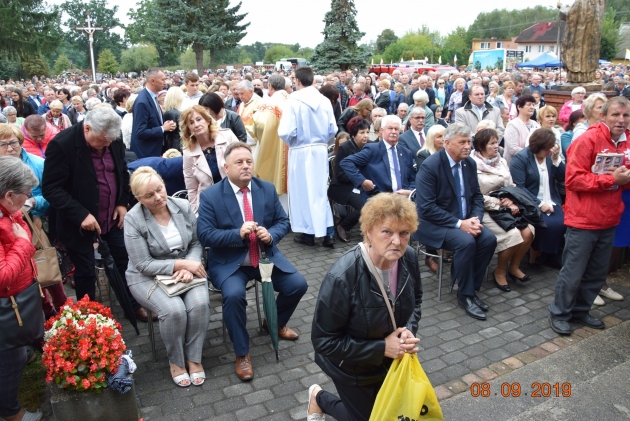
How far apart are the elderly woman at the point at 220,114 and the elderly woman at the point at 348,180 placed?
4.27 ft

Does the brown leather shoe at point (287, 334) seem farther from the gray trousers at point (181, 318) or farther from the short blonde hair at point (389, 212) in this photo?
the short blonde hair at point (389, 212)

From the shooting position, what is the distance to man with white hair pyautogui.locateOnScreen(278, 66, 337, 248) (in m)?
6.58

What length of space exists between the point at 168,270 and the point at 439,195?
2722 millimetres

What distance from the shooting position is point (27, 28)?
37.0 meters

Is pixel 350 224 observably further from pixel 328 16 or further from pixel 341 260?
pixel 328 16

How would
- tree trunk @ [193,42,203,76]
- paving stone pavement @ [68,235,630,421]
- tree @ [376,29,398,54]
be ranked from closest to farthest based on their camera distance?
paving stone pavement @ [68,235,630,421] → tree trunk @ [193,42,203,76] → tree @ [376,29,398,54]

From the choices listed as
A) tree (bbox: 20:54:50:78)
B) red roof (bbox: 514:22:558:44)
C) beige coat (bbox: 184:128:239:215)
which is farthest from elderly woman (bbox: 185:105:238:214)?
red roof (bbox: 514:22:558:44)

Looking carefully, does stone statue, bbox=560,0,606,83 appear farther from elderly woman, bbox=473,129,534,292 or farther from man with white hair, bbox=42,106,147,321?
man with white hair, bbox=42,106,147,321

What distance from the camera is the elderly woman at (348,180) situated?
668 centimetres

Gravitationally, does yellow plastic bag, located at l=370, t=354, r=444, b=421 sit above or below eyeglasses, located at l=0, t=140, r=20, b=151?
below

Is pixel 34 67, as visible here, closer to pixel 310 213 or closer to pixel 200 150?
pixel 310 213

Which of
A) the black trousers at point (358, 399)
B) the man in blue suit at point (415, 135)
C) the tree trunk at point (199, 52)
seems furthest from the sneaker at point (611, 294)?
the tree trunk at point (199, 52)

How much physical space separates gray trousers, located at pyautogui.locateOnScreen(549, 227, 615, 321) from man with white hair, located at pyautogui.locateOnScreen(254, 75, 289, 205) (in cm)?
383
